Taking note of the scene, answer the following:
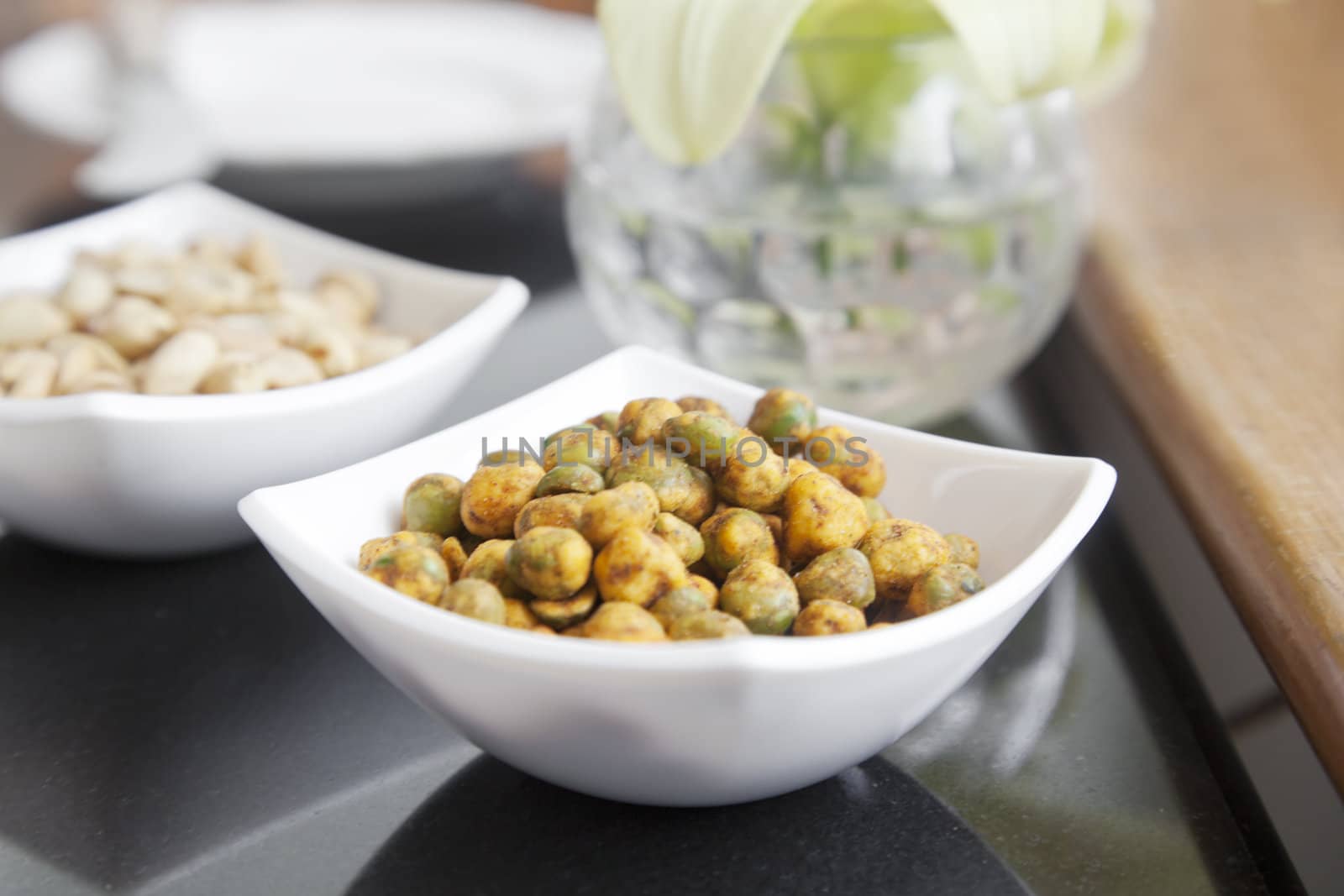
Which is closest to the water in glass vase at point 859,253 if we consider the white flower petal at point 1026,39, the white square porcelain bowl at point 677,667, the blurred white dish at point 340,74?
the white flower petal at point 1026,39

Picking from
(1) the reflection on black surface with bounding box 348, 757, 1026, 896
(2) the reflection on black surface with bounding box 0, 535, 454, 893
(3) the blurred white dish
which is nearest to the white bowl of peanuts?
(2) the reflection on black surface with bounding box 0, 535, 454, 893

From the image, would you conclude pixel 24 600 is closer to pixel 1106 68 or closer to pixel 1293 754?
pixel 1293 754

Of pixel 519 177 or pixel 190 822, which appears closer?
pixel 190 822

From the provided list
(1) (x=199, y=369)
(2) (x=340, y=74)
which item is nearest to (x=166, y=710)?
(1) (x=199, y=369)

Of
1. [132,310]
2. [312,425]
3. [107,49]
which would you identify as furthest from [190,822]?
[107,49]

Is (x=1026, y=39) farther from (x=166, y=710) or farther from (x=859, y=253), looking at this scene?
(x=166, y=710)

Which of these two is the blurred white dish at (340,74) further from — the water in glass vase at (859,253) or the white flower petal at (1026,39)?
the white flower petal at (1026,39)
